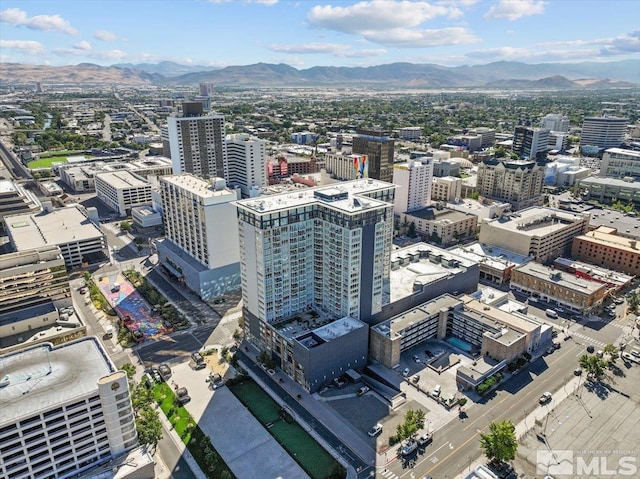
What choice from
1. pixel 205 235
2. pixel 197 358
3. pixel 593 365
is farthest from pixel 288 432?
pixel 593 365

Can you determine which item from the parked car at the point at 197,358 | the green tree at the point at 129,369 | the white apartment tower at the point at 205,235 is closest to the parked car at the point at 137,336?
the green tree at the point at 129,369

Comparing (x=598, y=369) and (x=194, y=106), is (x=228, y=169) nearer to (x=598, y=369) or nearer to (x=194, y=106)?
(x=194, y=106)

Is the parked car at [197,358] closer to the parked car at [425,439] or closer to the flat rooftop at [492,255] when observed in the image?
the parked car at [425,439]

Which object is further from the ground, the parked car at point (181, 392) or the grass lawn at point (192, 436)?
the parked car at point (181, 392)

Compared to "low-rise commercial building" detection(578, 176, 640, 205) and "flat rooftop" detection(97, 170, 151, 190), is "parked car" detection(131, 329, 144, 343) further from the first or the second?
"low-rise commercial building" detection(578, 176, 640, 205)

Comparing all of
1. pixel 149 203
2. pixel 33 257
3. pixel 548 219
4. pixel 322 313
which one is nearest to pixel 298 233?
pixel 322 313

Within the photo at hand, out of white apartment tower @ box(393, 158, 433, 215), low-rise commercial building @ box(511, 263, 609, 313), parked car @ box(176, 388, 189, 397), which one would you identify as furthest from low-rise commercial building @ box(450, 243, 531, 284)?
parked car @ box(176, 388, 189, 397)
